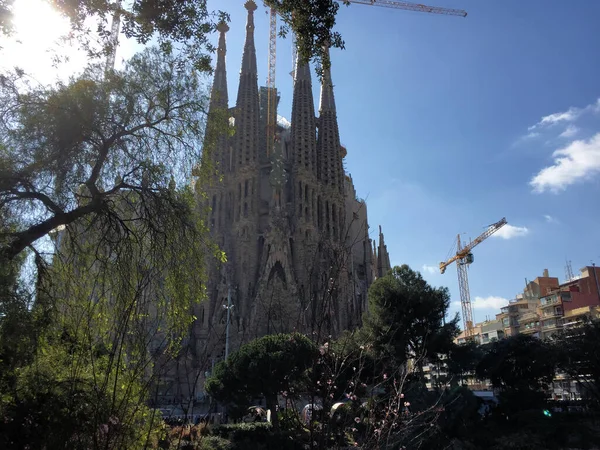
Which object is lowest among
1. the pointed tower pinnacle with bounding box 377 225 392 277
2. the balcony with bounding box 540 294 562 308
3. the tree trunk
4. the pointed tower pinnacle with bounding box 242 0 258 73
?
the tree trunk

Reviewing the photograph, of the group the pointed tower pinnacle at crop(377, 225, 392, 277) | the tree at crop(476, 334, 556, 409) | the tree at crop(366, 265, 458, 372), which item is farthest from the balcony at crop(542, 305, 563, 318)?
the tree at crop(366, 265, 458, 372)

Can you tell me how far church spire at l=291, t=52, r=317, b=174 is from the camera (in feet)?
146

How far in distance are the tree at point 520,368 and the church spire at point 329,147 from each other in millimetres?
23232

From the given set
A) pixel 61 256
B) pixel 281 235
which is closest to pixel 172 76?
Answer: pixel 61 256

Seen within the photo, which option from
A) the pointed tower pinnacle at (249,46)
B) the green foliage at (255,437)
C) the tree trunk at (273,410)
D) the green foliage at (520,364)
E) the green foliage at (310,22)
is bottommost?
the green foliage at (255,437)

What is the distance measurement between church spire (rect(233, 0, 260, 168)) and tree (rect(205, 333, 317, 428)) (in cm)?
2687

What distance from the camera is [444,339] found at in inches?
967

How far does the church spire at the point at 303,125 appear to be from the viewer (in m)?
44.4

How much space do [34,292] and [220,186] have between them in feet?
118

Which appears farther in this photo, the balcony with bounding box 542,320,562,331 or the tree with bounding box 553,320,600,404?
the balcony with bounding box 542,320,562,331

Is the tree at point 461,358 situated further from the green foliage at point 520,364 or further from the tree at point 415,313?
the tree at point 415,313

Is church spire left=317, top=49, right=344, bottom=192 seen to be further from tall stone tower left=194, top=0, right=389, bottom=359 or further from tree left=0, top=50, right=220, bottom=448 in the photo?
tree left=0, top=50, right=220, bottom=448

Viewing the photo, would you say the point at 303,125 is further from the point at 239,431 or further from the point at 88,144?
the point at 88,144

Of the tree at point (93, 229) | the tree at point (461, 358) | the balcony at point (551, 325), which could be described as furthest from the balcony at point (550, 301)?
the tree at point (93, 229)
